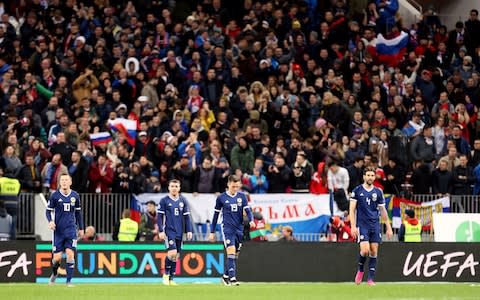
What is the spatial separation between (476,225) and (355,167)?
10.5 feet

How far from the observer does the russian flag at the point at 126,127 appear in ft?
101

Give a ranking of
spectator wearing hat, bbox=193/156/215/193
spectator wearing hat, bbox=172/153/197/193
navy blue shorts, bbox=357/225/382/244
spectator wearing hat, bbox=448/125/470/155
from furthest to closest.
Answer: spectator wearing hat, bbox=448/125/470/155 → spectator wearing hat, bbox=172/153/197/193 → spectator wearing hat, bbox=193/156/215/193 → navy blue shorts, bbox=357/225/382/244

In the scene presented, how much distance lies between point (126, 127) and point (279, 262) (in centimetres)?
560

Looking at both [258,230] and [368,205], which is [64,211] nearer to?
[258,230]

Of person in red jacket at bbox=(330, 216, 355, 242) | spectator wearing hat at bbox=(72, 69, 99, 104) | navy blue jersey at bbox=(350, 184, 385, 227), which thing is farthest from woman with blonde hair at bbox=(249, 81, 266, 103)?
navy blue jersey at bbox=(350, 184, 385, 227)

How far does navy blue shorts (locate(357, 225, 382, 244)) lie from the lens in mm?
25234

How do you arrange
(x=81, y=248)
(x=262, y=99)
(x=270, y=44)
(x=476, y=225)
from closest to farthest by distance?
1. (x=81, y=248)
2. (x=476, y=225)
3. (x=262, y=99)
4. (x=270, y=44)

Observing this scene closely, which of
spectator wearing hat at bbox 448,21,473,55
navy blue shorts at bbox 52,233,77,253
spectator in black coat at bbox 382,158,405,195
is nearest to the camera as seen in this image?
navy blue shorts at bbox 52,233,77,253

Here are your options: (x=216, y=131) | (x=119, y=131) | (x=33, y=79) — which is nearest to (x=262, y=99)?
(x=216, y=131)

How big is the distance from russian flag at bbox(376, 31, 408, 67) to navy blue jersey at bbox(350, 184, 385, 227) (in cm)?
1157

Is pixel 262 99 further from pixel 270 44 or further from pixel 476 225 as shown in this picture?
pixel 476 225

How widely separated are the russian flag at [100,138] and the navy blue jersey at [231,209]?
5917 mm

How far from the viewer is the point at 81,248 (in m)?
27.7

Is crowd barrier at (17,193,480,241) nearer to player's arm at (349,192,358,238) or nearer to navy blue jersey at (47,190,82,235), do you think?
navy blue jersey at (47,190,82,235)
